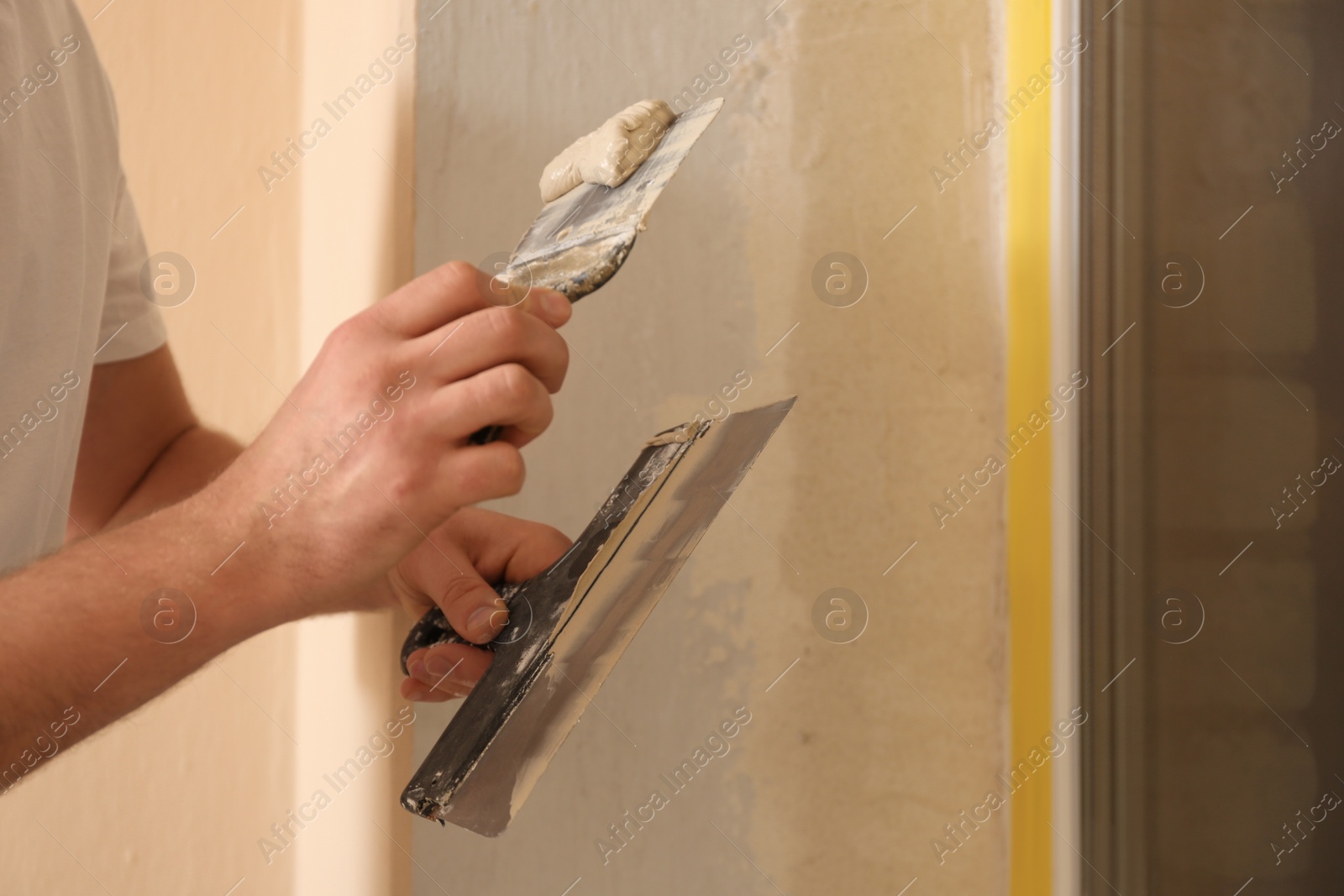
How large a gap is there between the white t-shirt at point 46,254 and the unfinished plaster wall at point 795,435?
0.34m

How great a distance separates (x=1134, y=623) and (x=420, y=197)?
0.77m

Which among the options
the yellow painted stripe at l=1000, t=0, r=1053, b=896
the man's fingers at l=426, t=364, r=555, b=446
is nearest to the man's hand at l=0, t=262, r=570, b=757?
the man's fingers at l=426, t=364, r=555, b=446

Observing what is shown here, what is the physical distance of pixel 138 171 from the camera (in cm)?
112

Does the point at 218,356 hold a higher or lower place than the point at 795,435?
higher

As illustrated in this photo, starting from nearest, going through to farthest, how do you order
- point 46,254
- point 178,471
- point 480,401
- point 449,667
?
1. point 480,401
2. point 449,667
3. point 46,254
4. point 178,471

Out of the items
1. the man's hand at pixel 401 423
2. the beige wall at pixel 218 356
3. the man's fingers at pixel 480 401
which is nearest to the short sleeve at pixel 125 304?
the beige wall at pixel 218 356

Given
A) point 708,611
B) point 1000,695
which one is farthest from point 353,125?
point 1000,695

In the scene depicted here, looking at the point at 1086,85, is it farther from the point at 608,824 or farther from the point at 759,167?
the point at 608,824

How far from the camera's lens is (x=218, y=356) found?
1.16 meters

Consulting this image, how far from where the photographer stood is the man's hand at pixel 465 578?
0.66 metres

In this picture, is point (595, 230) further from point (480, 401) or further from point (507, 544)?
point (507, 544)

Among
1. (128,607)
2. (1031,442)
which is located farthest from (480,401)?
(1031,442)

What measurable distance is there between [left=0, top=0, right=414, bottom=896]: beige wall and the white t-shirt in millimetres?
245

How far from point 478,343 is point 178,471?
62cm
